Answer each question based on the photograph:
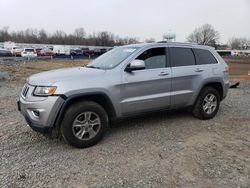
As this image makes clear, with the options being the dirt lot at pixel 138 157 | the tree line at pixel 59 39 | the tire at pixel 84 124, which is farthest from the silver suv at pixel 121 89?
the tree line at pixel 59 39

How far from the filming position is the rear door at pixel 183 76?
4.46 m

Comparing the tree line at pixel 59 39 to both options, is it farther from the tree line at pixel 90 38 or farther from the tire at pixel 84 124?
the tire at pixel 84 124

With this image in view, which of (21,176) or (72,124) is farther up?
(72,124)

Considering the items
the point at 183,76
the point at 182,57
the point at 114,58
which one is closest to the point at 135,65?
the point at 114,58

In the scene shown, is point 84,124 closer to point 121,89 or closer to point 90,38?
point 121,89

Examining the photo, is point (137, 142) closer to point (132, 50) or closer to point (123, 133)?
point (123, 133)

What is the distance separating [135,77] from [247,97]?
5.53 meters

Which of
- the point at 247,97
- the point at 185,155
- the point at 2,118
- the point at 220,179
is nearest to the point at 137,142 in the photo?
Result: the point at 185,155

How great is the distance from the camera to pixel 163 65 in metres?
4.37

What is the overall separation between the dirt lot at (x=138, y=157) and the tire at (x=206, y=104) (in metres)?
0.19

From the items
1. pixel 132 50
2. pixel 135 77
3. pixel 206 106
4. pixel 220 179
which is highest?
pixel 132 50

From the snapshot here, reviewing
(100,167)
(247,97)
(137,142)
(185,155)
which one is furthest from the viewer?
(247,97)

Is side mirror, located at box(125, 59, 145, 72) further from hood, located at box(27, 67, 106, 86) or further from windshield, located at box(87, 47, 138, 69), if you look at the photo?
hood, located at box(27, 67, 106, 86)

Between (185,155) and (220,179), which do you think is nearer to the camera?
(220,179)
